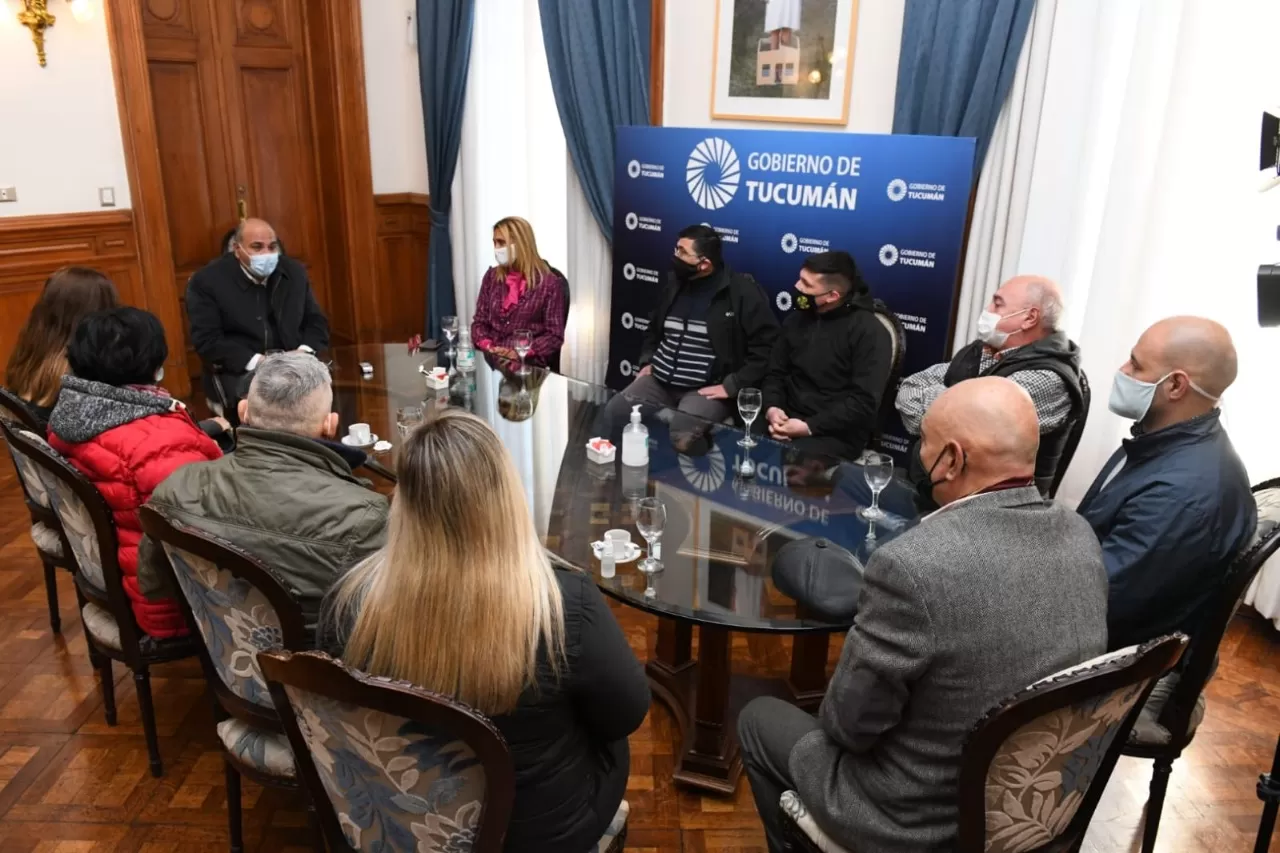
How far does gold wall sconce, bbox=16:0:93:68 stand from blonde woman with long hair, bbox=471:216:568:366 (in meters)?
2.51

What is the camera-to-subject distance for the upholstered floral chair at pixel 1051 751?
1.33 metres

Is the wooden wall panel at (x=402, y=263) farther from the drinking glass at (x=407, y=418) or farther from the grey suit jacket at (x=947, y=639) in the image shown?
the grey suit jacket at (x=947, y=639)

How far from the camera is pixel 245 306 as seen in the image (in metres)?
3.93

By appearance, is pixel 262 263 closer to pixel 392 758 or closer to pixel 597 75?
pixel 597 75

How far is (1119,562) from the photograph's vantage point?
6.43 ft

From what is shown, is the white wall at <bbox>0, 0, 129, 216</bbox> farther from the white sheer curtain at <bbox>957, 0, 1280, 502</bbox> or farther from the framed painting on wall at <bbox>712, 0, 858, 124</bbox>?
the white sheer curtain at <bbox>957, 0, 1280, 502</bbox>

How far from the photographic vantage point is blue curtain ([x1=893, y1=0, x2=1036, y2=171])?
372 centimetres

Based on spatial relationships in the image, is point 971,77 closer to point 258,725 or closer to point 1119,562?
point 1119,562

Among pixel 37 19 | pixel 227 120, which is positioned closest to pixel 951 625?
pixel 37 19

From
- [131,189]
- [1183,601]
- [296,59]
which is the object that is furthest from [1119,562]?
[296,59]

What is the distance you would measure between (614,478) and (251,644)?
1.07 meters

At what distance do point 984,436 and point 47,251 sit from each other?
494cm

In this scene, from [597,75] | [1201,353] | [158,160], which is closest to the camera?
[1201,353]

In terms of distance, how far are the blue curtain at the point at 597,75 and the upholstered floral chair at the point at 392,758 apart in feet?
13.3
